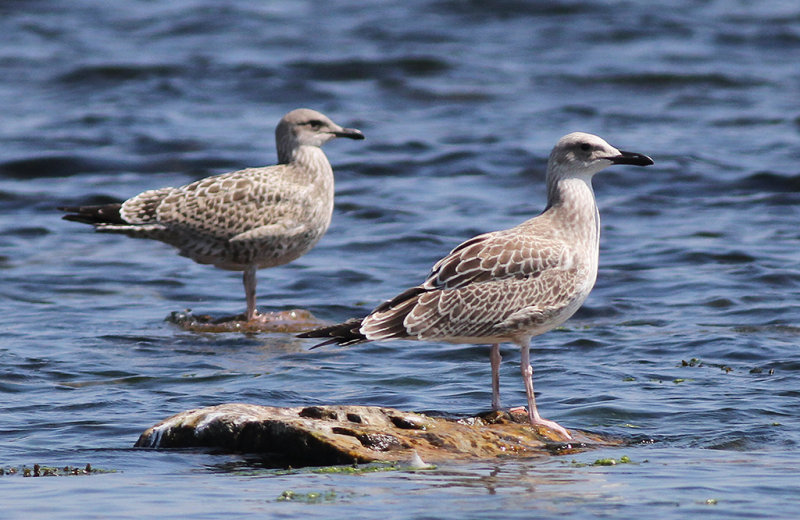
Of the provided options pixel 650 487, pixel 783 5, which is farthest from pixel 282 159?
pixel 783 5

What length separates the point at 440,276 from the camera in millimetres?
Result: 7730

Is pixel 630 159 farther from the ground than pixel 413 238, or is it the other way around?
pixel 630 159

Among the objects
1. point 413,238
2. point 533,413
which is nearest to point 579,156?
point 533,413

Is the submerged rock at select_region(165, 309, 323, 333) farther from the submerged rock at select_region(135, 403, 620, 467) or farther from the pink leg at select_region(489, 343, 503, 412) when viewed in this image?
the submerged rock at select_region(135, 403, 620, 467)

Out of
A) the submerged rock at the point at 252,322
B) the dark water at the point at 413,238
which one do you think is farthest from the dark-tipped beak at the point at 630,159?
the submerged rock at the point at 252,322

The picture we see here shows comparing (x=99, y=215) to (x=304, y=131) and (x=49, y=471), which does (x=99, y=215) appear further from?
(x=49, y=471)

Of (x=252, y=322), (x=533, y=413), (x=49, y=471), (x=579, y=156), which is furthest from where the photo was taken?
(x=252, y=322)

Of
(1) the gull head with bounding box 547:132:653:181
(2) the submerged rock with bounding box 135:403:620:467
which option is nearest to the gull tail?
(2) the submerged rock with bounding box 135:403:620:467

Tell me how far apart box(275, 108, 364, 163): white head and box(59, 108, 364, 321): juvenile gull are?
14 cm

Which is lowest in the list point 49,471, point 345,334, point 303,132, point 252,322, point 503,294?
point 252,322

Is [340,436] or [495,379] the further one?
[495,379]

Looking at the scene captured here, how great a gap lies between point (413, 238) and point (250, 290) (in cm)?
337

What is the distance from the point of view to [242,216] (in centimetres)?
1120

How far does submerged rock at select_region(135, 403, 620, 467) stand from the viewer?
6586 mm
